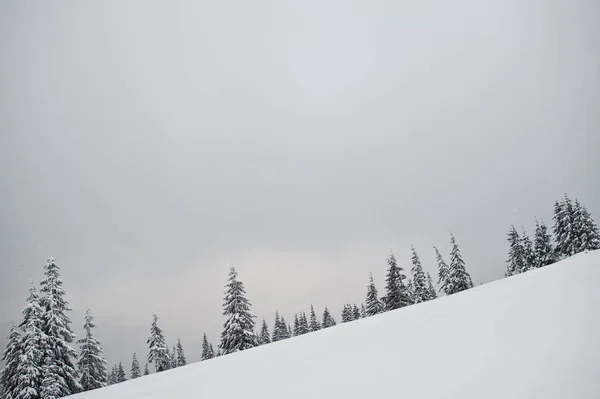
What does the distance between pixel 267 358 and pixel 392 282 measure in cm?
3181

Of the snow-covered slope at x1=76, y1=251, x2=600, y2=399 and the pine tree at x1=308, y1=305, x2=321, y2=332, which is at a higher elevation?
the pine tree at x1=308, y1=305, x2=321, y2=332

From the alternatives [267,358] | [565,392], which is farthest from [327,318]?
[565,392]

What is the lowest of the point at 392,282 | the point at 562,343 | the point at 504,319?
the point at 562,343

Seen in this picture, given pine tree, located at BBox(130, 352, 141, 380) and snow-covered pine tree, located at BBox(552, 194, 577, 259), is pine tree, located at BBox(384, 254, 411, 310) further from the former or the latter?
pine tree, located at BBox(130, 352, 141, 380)

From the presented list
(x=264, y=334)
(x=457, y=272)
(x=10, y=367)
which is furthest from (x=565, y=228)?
(x=10, y=367)

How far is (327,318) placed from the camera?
51.3m

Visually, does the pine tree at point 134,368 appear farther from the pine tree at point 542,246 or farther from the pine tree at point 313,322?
the pine tree at point 542,246

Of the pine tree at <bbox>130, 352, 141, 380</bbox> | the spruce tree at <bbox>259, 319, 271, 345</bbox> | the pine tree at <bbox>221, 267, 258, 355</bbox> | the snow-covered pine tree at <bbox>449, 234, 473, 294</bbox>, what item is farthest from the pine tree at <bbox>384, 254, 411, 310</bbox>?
the pine tree at <bbox>130, 352, 141, 380</bbox>

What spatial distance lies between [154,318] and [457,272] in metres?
39.0

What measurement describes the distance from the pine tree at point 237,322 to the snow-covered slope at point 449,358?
20.1 metres

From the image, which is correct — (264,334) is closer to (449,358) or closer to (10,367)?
(10,367)

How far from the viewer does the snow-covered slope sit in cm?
336

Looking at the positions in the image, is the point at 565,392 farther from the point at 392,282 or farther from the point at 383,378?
the point at 392,282

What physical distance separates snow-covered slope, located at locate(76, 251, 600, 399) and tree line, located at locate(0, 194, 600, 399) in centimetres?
1866
